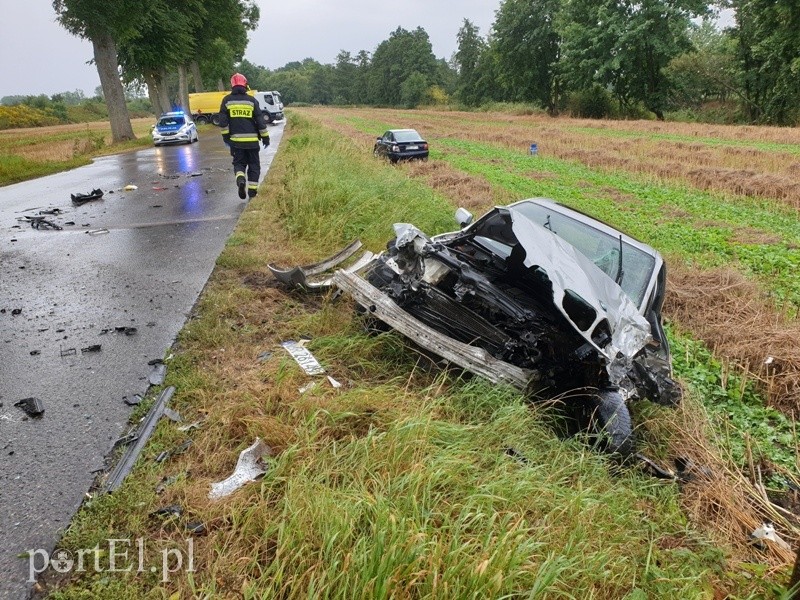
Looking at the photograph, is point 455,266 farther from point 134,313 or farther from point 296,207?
point 296,207

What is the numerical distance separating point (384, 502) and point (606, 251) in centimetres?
320

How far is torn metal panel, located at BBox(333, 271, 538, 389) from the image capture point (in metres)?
3.40

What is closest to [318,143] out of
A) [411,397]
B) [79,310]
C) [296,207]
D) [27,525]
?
[296,207]

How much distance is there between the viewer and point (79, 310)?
4.56 metres

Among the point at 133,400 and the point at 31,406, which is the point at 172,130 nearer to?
the point at 31,406

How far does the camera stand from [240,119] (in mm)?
8195

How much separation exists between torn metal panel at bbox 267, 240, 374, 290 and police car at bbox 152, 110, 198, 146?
56.9 ft

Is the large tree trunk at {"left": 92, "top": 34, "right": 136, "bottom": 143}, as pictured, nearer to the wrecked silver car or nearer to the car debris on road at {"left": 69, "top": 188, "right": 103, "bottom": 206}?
the car debris on road at {"left": 69, "top": 188, "right": 103, "bottom": 206}

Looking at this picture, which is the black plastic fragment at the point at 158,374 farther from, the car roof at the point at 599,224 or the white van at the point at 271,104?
the white van at the point at 271,104

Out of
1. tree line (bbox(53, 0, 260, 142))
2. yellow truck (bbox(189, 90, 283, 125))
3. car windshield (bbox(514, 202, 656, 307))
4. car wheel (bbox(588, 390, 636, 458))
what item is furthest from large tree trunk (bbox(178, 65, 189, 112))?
car wheel (bbox(588, 390, 636, 458))

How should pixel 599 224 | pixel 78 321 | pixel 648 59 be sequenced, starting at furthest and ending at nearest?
pixel 648 59
pixel 599 224
pixel 78 321

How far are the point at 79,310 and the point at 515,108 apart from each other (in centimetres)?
5107

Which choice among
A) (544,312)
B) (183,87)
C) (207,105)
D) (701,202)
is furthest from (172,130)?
(544,312)

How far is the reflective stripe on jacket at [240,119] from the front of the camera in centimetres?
814
